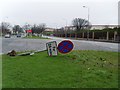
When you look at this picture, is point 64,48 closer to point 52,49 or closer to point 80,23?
point 52,49

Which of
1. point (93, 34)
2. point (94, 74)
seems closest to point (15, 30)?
point (93, 34)

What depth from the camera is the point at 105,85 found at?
623 cm

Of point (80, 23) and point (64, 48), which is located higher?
point (80, 23)

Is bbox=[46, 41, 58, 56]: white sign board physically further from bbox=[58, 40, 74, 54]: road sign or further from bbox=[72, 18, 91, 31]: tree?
bbox=[72, 18, 91, 31]: tree

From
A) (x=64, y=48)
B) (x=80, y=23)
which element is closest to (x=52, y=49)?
(x=64, y=48)

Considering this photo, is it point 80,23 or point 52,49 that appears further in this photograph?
point 80,23

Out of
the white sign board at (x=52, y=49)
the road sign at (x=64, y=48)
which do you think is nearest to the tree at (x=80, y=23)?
the white sign board at (x=52, y=49)

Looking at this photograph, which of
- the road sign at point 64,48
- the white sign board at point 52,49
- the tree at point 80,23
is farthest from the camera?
the tree at point 80,23

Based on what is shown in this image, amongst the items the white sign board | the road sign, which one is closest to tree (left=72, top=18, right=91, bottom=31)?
the white sign board

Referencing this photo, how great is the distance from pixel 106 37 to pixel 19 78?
61701mm

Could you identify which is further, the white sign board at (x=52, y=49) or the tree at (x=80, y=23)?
the tree at (x=80, y=23)

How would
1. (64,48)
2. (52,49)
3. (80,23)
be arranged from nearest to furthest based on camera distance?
(64,48), (52,49), (80,23)

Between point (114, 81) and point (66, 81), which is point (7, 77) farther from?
point (114, 81)

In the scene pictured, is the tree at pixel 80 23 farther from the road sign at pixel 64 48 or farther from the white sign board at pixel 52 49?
the road sign at pixel 64 48
